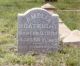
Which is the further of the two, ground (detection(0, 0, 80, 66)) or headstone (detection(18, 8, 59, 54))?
headstone (detection(18, 8, 59, 54))

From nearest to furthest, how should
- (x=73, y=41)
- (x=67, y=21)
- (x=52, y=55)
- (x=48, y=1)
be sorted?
(x=52, y=55), (x=73, y=41), (x=67, y=21), (x=48, y=1)

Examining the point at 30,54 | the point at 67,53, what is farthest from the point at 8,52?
the point at 67,53

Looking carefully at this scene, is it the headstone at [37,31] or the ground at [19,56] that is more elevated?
the headstone at [37,31]

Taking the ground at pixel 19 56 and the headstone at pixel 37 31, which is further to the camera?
the headstone at pixel 37 31

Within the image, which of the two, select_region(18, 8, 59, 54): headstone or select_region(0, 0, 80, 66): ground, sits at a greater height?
select_region(18, 8, 59, 54): headstone

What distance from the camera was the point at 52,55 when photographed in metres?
9.82

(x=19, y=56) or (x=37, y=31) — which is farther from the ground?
(x=37, y=31)

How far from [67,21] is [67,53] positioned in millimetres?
5924

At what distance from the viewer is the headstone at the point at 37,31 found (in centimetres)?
1000

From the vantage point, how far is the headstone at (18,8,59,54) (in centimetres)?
1000

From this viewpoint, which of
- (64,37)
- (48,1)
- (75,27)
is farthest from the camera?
(48,1)

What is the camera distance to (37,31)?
10.0m

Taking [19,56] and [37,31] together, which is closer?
[19,56]

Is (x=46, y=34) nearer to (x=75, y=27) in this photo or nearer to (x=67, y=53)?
(x=67, y=53)
